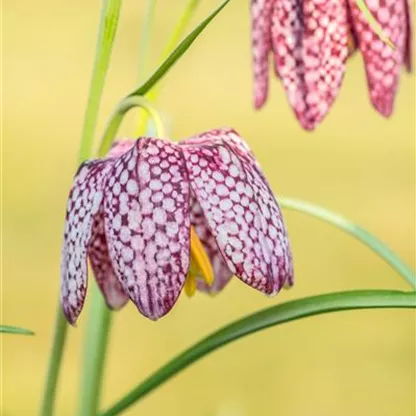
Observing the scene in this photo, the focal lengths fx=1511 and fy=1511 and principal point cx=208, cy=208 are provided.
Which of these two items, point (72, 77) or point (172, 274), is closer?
point (172, 274)

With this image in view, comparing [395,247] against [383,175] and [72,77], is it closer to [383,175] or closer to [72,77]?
[383,175]

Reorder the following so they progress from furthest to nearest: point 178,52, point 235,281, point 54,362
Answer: point 235,281 → point 54,362 → point 178,52

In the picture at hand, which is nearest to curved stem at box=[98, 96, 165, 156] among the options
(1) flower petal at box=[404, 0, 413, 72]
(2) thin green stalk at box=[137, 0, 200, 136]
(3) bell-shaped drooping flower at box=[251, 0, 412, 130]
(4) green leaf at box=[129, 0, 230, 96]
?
(4) green leaf at box=[129, 0, 230, 96]

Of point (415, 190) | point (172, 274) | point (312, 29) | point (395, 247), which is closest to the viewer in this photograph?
point (172, 274)

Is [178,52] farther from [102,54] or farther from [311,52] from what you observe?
[311,52]

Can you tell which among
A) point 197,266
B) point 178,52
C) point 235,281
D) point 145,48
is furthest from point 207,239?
point 235,281

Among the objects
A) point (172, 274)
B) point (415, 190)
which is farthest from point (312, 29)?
point (415, 190)

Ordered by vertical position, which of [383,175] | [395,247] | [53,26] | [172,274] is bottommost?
[172,274]
